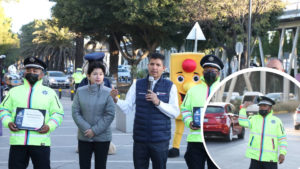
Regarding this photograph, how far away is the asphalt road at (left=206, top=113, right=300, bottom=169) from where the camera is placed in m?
4.30

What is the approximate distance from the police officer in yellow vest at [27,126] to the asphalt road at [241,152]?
176 centimetres

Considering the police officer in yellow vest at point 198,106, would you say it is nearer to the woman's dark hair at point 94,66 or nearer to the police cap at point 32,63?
the woman's dark hair at point 94,66

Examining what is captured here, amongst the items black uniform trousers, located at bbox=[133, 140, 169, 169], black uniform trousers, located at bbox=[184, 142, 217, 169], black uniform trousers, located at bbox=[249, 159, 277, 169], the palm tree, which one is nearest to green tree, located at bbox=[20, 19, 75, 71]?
the palm tree

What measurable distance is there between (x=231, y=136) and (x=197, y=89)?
1.17m

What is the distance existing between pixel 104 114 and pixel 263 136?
6.06ft

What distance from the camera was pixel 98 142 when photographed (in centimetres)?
555

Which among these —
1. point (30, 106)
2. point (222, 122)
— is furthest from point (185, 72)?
point (222, 122)

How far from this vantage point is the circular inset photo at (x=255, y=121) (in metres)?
4.34

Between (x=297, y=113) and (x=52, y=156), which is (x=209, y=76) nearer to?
(x=297, y=113)

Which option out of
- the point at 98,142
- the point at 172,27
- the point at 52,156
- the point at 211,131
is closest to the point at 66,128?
the point at 52,156

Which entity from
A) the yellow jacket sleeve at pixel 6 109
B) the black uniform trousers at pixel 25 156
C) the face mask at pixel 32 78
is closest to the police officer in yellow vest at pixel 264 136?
the black uniform trousers at pixel 25 156

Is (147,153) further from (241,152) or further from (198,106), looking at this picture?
(241,152)

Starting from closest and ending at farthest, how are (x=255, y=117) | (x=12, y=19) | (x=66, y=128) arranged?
(x=255, y=117) < (x=66, y=128) < (x=12, y=19)

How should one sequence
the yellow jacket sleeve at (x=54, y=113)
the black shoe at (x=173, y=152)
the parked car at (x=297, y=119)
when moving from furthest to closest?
the black shoe at (x=173, y=152) < the yellow jacket sleeve at (x=54, y=113) < the parked car at (x=297, y=119)
